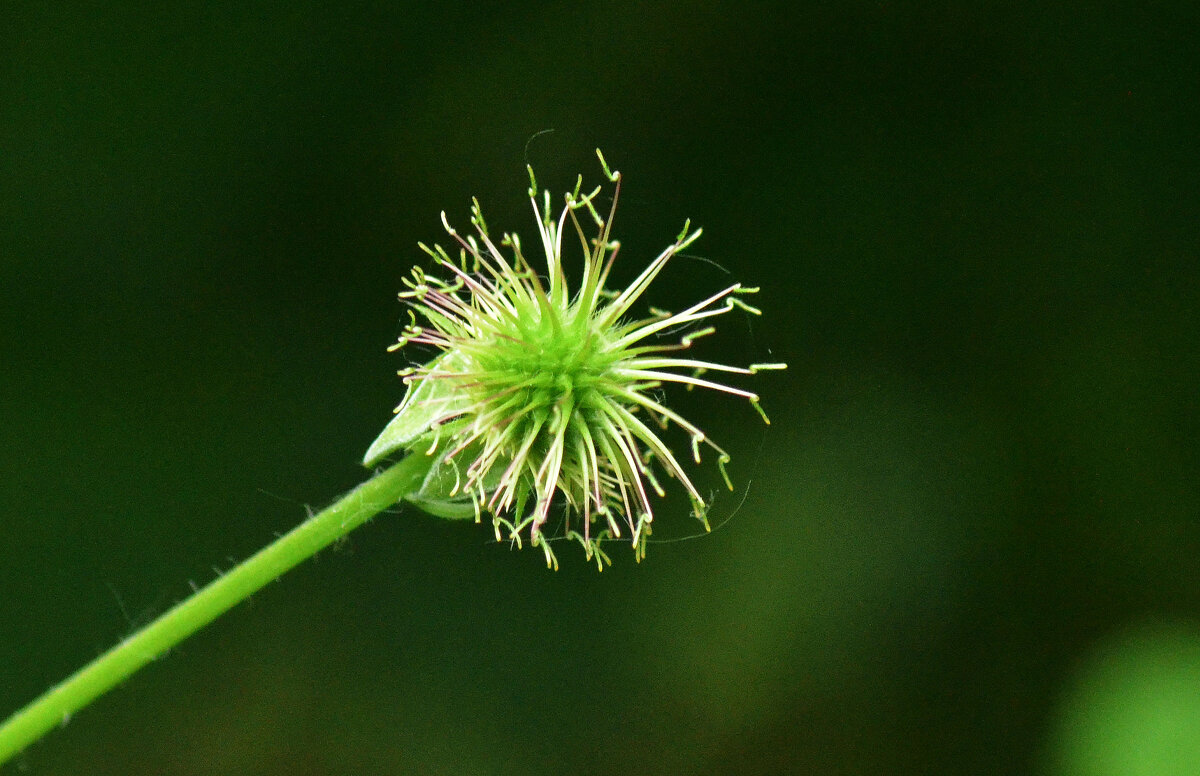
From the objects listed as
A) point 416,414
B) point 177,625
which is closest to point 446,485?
point 416,414

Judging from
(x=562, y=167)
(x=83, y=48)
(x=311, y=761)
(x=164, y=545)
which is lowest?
(x=311, y=761)

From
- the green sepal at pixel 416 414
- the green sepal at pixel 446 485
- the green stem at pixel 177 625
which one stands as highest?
the green sepal at pixel 416 414

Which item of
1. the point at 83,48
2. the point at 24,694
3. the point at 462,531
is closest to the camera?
the point at 83,48

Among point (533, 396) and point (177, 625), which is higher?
point (533, 396)

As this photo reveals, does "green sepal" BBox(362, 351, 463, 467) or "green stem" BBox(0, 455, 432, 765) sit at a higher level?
"green sepal" BBox(362, 351, 463, 467)

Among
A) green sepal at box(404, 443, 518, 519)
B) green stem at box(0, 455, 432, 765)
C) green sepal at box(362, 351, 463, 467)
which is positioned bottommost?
green stem at box(0, 455, 432, 765)

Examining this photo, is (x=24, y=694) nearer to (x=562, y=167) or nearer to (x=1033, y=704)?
(x=562, y=167)

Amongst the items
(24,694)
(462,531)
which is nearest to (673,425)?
(462,531)

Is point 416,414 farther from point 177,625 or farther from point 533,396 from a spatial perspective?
point 177,625
